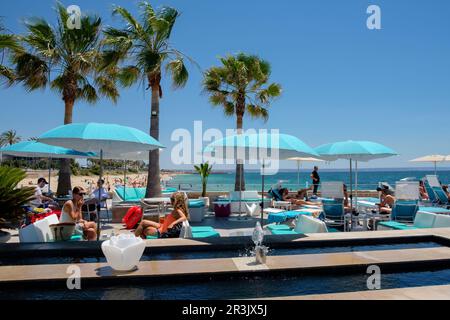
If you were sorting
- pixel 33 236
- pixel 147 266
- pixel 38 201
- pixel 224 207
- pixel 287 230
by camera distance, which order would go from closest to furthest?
1. pixel 147 266
2. pixel 33 236
3. pixel 287 230
4. pixel 38 201
5. pixel 224 207

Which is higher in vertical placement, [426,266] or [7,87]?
[7,87]

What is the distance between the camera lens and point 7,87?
44.6 ft

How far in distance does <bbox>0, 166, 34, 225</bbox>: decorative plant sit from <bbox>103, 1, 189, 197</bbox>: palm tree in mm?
6881

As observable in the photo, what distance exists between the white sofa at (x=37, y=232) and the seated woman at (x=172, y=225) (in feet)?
5.05

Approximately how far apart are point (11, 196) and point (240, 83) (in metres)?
11.5

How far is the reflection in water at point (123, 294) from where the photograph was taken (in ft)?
12.3

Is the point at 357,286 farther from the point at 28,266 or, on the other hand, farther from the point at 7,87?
the point at 7,87

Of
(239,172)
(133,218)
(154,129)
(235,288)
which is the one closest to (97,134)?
(235,288)

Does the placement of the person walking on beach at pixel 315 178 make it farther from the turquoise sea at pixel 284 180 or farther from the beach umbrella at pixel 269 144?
the beach umbrella at pixel 269 144

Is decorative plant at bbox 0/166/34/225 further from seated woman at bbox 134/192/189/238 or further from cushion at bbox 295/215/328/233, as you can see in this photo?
cushion at bbox 295/215/328/233

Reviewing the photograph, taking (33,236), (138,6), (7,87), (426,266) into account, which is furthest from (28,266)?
(7,87)

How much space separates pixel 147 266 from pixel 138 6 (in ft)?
35.7

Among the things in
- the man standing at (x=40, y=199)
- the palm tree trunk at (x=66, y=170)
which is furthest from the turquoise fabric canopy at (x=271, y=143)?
the palm tree trunk at (x=66, y=170)
